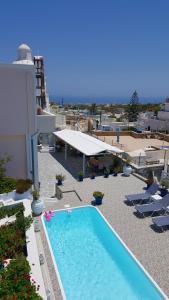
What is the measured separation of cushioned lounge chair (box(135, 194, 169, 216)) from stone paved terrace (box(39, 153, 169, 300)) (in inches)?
19.7

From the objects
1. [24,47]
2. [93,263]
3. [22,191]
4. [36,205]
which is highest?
[24,47]

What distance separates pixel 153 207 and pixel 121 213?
6.13 ft

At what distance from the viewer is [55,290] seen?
8711mm

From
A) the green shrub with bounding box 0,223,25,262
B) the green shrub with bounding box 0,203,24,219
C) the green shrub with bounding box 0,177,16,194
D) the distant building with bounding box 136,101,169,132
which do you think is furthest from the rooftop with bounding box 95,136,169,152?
the green shrub with bounding box 0,223,25,262

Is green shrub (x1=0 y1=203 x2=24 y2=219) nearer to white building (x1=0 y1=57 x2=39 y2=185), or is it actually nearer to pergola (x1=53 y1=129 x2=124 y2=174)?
white building (x1=0 y1=57 x2=39 y2=185)

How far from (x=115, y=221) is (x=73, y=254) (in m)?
3.37

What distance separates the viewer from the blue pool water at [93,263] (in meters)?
8.96

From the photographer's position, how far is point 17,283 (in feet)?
23.3

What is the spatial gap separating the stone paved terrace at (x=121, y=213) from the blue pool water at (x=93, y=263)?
45cm

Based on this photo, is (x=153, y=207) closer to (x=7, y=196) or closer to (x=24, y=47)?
(x=7, y=196)

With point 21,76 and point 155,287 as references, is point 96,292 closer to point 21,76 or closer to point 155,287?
point 155,287

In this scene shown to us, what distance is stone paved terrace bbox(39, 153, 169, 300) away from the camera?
10.1m

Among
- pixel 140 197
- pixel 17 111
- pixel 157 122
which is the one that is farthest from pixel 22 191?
pixel 157 122

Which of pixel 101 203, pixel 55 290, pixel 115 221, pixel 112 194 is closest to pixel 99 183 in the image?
pixel 112 194
